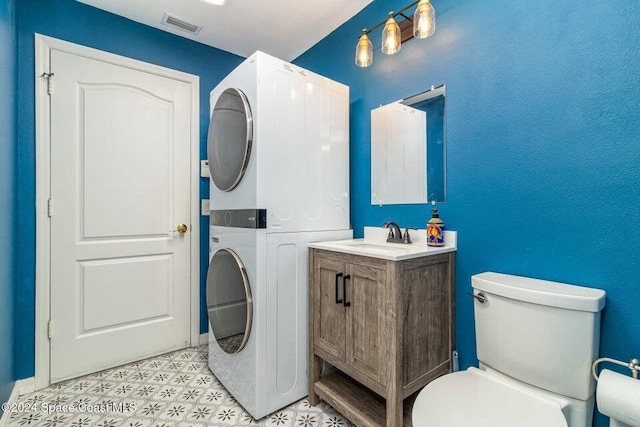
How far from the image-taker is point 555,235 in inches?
44.9

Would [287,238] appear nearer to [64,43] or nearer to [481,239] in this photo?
[481,239]

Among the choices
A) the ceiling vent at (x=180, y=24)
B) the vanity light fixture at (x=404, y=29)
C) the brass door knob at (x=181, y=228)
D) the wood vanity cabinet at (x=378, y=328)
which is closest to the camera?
the wood vanity cabinet at (x=378, y=328)

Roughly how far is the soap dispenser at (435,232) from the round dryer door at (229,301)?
95cm

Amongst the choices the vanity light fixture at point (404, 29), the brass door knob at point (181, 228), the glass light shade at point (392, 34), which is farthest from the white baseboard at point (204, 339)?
the glass light shade at point (392, 34)

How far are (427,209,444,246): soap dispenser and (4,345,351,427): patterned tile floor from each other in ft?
3.30

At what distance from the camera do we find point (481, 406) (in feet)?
3.05

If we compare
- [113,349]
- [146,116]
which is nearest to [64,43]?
[146,116]

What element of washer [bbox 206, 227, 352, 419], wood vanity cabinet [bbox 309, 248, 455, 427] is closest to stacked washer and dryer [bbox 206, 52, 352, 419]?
washer [bbox 206, 227, 352, 419]

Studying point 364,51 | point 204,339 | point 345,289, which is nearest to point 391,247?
point 345,289

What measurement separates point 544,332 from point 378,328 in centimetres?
57

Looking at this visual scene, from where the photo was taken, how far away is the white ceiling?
73.7 inches

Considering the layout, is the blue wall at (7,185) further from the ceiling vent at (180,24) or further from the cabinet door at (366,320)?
the cabinet door at (366,320)

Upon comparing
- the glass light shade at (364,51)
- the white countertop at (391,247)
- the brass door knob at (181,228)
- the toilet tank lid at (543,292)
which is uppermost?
the glass light shade at (364,51)

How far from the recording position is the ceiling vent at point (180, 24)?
79.2 inches
